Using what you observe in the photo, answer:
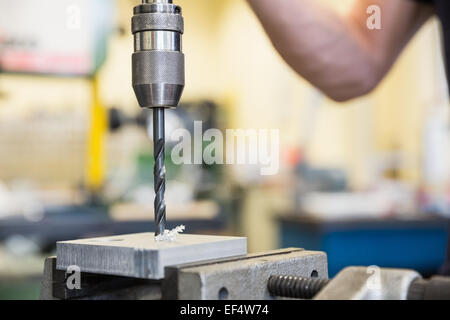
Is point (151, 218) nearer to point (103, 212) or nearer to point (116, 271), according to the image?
point (103, 212)

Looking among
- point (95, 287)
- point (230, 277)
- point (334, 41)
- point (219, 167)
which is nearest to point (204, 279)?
point (230, 277)

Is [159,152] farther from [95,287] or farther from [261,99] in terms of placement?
[261,99]

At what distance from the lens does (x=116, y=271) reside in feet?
1.55

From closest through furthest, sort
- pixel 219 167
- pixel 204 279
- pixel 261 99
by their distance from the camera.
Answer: pixel 204 279 → pixel 219 167 → pixel 261 99

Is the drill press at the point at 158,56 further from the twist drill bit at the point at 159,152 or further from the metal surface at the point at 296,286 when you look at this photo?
the metal surface at the point at 296,286

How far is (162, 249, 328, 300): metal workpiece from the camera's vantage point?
43 cm

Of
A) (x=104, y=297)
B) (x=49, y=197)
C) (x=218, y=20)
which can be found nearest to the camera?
(x=104, y=297)

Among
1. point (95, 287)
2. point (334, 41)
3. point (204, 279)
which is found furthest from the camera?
point (334, 41)

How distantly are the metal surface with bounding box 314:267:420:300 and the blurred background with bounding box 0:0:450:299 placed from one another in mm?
443

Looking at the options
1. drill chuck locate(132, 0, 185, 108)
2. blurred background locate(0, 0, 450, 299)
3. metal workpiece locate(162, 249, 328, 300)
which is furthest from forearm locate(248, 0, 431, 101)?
metal workpiece locate(162, 249, 328, 300)

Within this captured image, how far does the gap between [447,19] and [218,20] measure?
612cm

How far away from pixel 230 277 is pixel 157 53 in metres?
0.20

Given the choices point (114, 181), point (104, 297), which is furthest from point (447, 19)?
point (114, 181)

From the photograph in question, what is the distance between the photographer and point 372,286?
1.42ft
